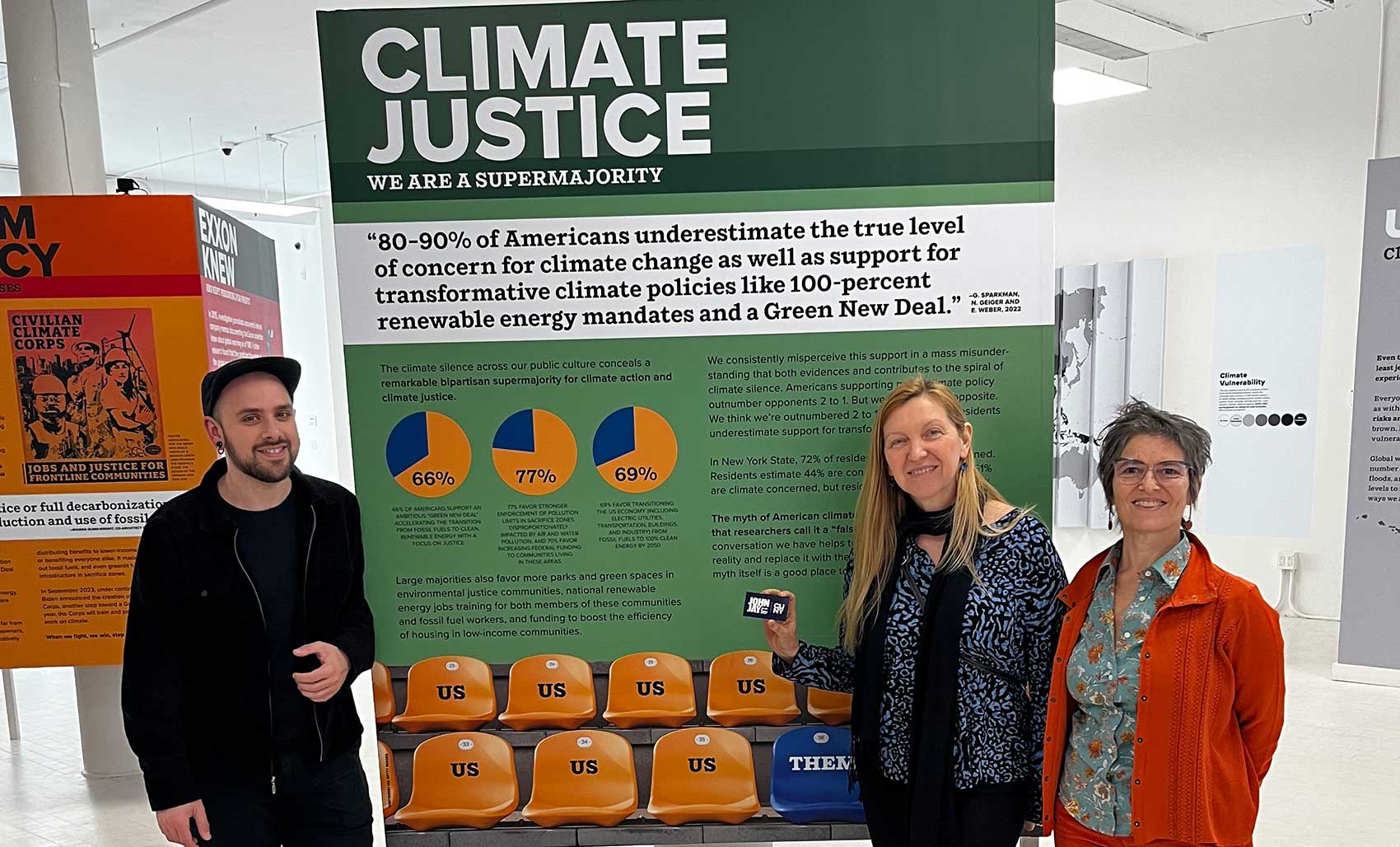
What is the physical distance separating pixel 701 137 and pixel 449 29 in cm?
70

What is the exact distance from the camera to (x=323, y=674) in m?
2.08

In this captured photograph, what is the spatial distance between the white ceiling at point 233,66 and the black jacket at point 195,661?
13.5 feet

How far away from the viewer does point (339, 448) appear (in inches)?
432

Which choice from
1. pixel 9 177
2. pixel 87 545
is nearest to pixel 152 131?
pixel 9 177

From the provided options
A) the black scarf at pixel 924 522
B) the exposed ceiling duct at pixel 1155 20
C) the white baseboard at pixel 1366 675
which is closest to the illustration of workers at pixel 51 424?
the black scarf at pixel 924 522

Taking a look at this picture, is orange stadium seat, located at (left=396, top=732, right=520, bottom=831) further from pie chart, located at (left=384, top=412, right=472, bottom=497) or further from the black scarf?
the black scarf

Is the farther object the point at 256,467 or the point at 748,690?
the point at 748,690

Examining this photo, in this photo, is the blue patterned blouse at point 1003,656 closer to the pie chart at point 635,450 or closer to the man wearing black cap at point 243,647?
the pie chart at point 635,450

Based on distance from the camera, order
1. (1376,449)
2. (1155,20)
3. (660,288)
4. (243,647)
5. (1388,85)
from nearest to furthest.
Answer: (243,647)
(660,288)
(1376,449)
(1388,85)
(1155,20)

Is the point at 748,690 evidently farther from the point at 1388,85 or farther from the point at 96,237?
the point at 1388,85

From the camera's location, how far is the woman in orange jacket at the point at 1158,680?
1.73 metres

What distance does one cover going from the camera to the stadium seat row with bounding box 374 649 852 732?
2.46m

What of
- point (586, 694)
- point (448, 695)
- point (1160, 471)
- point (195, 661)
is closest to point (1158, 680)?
point (1160, 471)

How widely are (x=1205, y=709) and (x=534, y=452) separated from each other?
1638 millimetres
